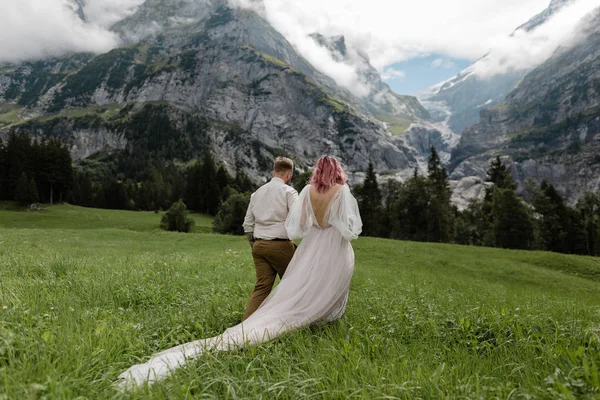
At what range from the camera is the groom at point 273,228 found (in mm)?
7625

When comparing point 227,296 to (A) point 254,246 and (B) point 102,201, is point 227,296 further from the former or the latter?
(B) point 102,201

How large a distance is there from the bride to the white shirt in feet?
0.84

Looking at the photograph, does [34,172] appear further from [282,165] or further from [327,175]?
[327,175]

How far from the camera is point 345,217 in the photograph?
7.31 meters

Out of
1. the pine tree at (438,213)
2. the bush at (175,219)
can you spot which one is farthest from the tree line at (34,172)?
the pine tree at (438,213)

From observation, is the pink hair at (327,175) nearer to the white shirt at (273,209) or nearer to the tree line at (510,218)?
the white shirt at (273,209)

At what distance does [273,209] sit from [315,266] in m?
1.62

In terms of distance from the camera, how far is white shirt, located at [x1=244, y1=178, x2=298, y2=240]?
7.66 metres

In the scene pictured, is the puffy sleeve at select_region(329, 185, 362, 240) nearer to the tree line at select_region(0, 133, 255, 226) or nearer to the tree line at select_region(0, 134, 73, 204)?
the tree line at select_region(0, 133, 255, 226)

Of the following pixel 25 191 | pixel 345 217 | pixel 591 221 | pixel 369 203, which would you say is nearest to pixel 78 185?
pixel 25 191

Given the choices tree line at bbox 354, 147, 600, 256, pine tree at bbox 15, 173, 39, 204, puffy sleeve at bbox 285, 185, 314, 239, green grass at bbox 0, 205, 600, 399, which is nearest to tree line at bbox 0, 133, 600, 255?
tree line at bbox 354, 147, 600, 256

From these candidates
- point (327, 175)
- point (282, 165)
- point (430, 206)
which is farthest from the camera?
point (430, 206)

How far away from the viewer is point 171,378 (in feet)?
11.9

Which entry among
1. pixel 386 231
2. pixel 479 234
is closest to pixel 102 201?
pixel 386 231
